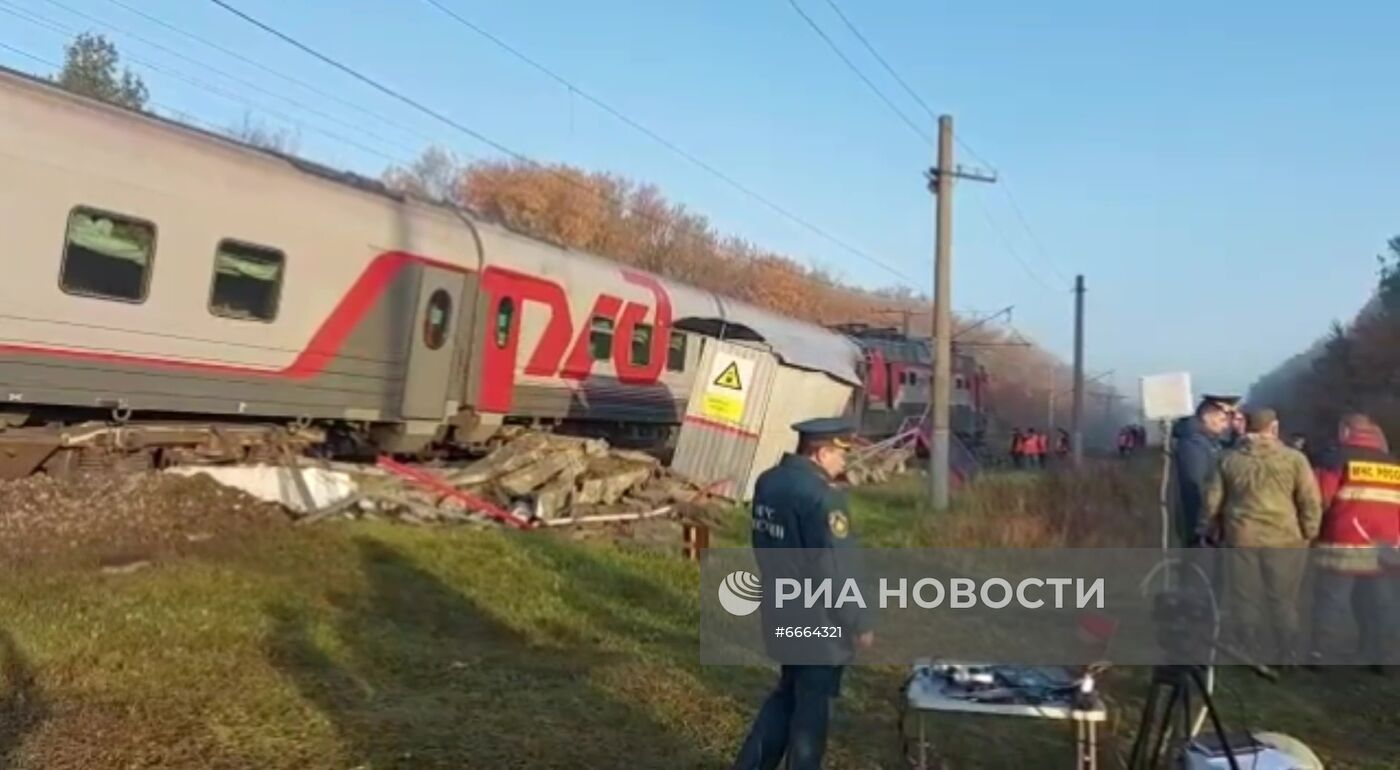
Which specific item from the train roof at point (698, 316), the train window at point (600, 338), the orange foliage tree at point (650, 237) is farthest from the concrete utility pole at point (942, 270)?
the orange foliage tree at point (650, 237)

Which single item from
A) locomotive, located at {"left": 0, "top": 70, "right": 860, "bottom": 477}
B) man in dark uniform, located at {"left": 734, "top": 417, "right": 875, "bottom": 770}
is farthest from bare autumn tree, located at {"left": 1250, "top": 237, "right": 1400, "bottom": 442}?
man in dark uniform, located at {"left": 734, "top": 417, "right": 875, "bottom": 770}

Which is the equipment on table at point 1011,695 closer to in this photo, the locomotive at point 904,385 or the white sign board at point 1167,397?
the white sign board at point 1167,397

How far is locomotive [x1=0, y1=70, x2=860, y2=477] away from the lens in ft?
32.0

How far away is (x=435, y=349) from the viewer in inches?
560

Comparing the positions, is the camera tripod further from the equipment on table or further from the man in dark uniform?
the man in dark uniform

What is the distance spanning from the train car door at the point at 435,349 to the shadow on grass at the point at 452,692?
5.57 meters

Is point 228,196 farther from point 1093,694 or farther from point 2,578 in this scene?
point 1093,694

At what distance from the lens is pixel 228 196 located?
1124 cm

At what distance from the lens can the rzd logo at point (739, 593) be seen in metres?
9.02

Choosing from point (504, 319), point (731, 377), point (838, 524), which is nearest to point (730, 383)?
point (731, 377)

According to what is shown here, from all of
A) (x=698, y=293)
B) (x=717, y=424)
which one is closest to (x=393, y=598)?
(x=717, y=424)

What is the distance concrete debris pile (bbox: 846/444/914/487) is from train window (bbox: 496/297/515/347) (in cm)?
782

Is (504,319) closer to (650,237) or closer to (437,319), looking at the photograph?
(437,319)

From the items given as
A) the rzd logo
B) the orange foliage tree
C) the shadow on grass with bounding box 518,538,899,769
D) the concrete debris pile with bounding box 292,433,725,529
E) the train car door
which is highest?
the orange foliage tree
